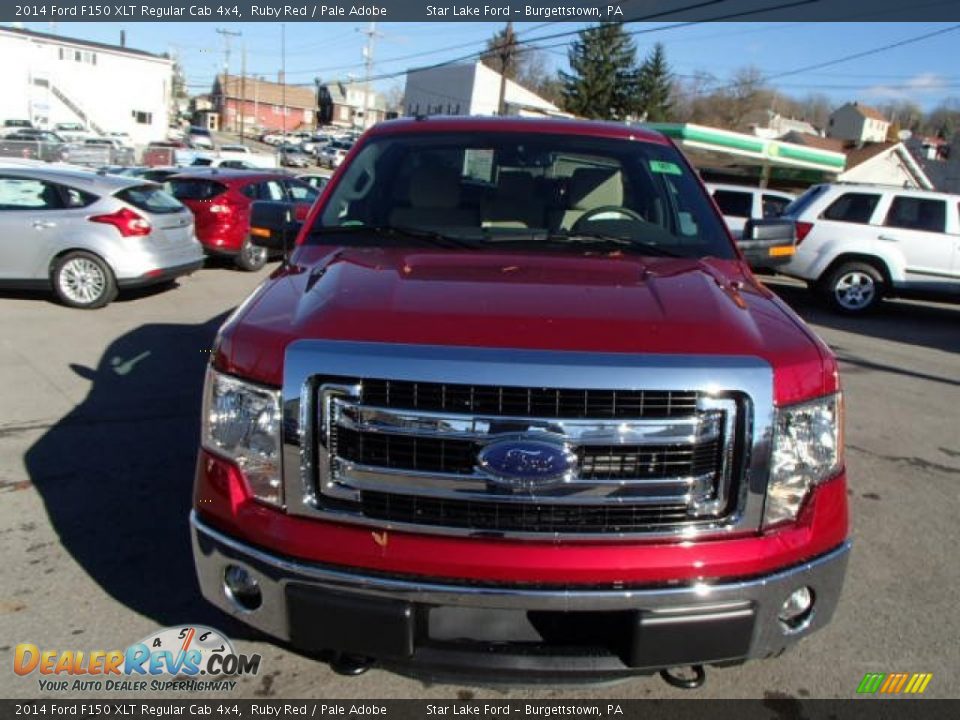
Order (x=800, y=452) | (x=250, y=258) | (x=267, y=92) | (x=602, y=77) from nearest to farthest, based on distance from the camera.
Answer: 1. (x=800, y=452)
2. (x=250, y=258)
3. (x=602, y=77)
4. (x=267, y=92)

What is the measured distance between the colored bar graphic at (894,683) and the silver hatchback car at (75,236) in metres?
8.86

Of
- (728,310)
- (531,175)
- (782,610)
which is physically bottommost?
(782,610)

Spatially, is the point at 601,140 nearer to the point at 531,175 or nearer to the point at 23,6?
the point at 531,175

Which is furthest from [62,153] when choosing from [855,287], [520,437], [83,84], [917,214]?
[83,84]

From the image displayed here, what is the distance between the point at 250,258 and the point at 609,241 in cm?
1072

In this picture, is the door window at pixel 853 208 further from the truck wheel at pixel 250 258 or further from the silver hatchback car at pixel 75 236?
the silver hatchback car at pixel 75 236

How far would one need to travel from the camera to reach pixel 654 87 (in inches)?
2472

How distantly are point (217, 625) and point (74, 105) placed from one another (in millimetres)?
71444

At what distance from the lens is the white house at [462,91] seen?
4297cm

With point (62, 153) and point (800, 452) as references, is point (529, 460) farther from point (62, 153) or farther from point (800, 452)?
point (62, 153)

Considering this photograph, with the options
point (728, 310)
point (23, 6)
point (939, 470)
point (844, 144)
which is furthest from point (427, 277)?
point (844, 144)

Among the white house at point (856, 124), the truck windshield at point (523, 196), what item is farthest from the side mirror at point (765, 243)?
the white house at point (856, 124)

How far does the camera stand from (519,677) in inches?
83.2

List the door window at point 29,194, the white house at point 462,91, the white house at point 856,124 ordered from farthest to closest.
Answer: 1. the white house at point 856,124
2. the white house at point 462,91
3. the door window at point 29,194
